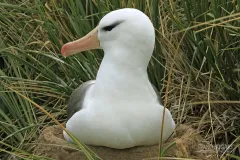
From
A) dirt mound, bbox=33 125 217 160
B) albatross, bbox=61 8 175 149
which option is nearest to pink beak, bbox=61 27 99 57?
albatross, bbox=61 8 175 149

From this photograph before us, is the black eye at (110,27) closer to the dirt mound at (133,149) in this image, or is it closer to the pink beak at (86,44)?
the pink beak at (86,44)

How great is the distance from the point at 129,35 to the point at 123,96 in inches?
8.7

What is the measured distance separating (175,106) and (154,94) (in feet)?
1.57

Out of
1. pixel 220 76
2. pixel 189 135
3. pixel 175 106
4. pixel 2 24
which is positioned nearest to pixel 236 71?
pixel 220 76

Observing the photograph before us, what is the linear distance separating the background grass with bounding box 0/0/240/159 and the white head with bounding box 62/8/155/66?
329 millimetres

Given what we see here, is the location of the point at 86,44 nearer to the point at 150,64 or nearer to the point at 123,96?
the point at 123,96

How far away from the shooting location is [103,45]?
247cm

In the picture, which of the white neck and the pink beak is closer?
the white neck

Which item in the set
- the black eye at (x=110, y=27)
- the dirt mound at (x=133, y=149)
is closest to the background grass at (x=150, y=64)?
the dirt mound at (x=133, y=149)

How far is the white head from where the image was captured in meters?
2.36

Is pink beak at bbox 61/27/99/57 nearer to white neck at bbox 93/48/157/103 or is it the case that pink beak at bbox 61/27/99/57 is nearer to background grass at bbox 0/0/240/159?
white neck at bbox 93/48/157/103

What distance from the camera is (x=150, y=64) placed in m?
3.08

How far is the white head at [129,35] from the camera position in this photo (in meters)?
2.36

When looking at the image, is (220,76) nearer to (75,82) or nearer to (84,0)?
(75,82)
